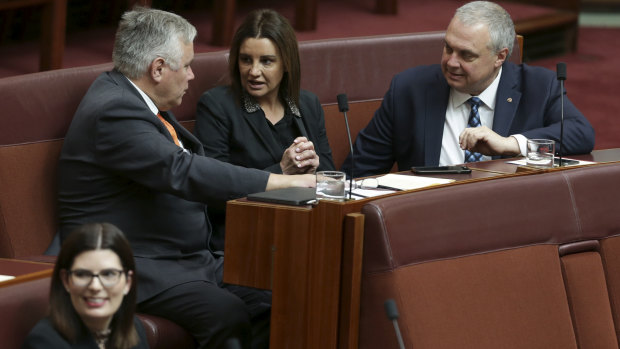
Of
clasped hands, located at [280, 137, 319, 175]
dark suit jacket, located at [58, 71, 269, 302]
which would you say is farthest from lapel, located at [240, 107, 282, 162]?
dark suit jacket, located at [58, 71, 269, 302]

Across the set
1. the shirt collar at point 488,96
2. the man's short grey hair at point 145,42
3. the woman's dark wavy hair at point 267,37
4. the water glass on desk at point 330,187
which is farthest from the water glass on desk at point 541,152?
the man's short grey hair at point 145,42

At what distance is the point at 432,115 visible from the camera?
219cm

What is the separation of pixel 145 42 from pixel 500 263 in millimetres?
747

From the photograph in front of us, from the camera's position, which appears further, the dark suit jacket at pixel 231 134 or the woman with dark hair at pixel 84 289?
the dark suit jacket at pixel 231 134

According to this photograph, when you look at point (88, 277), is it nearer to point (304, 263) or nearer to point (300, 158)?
point (304, 263)

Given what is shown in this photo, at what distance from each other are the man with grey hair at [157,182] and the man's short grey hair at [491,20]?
0.62 metres

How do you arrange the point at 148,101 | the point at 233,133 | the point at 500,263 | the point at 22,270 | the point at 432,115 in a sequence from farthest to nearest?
the point at 432,115
the point at 233,133
the point at 148,101
the point at 500,263
the point at 22,270

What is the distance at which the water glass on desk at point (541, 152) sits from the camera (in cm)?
183

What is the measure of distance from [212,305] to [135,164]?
278 mm

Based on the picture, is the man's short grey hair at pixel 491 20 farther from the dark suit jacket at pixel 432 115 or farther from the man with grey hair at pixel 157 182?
the man with grey hair at pixel 157 182

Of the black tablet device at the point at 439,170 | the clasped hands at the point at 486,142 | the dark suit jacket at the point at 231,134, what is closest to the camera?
the black tablet device at the point at 439,170

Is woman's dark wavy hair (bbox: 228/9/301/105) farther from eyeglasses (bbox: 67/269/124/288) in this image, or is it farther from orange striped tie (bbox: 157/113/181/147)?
eyeglasses (bbox: 67/269/124/288)

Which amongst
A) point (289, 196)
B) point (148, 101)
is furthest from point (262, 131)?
point (289, 196)

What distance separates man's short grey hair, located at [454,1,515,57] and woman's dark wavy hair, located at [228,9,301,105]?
0.36m
